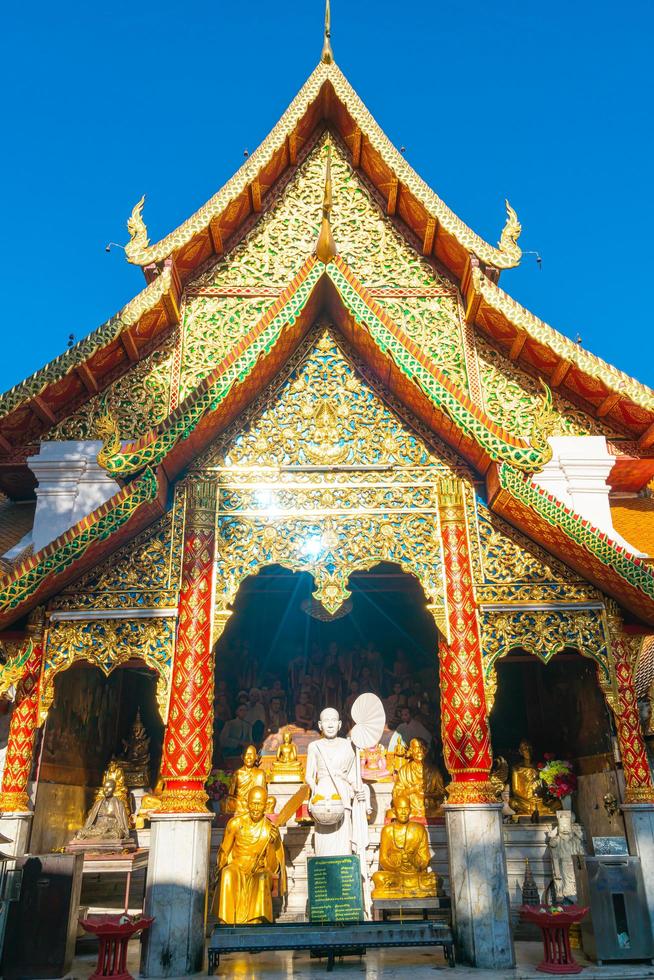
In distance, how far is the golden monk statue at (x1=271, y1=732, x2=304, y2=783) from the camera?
8430 millimetres

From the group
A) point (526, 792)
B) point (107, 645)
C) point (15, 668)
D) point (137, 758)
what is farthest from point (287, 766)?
point (15, 668)

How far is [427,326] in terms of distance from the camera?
841cm

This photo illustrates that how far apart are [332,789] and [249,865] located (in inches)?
44.2

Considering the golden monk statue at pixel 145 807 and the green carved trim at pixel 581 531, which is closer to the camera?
the green carved trim at pixel 581 531

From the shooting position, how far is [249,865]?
21.0 ft

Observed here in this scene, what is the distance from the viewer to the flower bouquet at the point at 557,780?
7.67 metres

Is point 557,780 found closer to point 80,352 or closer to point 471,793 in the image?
point 471,793

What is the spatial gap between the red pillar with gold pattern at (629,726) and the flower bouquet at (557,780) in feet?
5.22

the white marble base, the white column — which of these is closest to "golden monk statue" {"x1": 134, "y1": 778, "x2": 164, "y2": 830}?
the white marble base

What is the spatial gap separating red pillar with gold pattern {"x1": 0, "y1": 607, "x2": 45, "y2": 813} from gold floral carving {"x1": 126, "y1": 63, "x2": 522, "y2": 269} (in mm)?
3998

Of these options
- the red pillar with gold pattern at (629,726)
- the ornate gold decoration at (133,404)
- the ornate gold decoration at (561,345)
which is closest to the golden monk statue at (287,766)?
the red pillar with gold pattern at (629,726)

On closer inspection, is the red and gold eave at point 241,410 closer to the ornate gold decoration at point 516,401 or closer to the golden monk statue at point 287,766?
the ornate gold decoration at point 516,401

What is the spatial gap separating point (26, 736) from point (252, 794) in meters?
1.96

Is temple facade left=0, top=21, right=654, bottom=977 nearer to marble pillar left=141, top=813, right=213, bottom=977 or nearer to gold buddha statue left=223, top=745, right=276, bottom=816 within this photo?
marble pillar left=141, top=813, right=213, bottom=977
